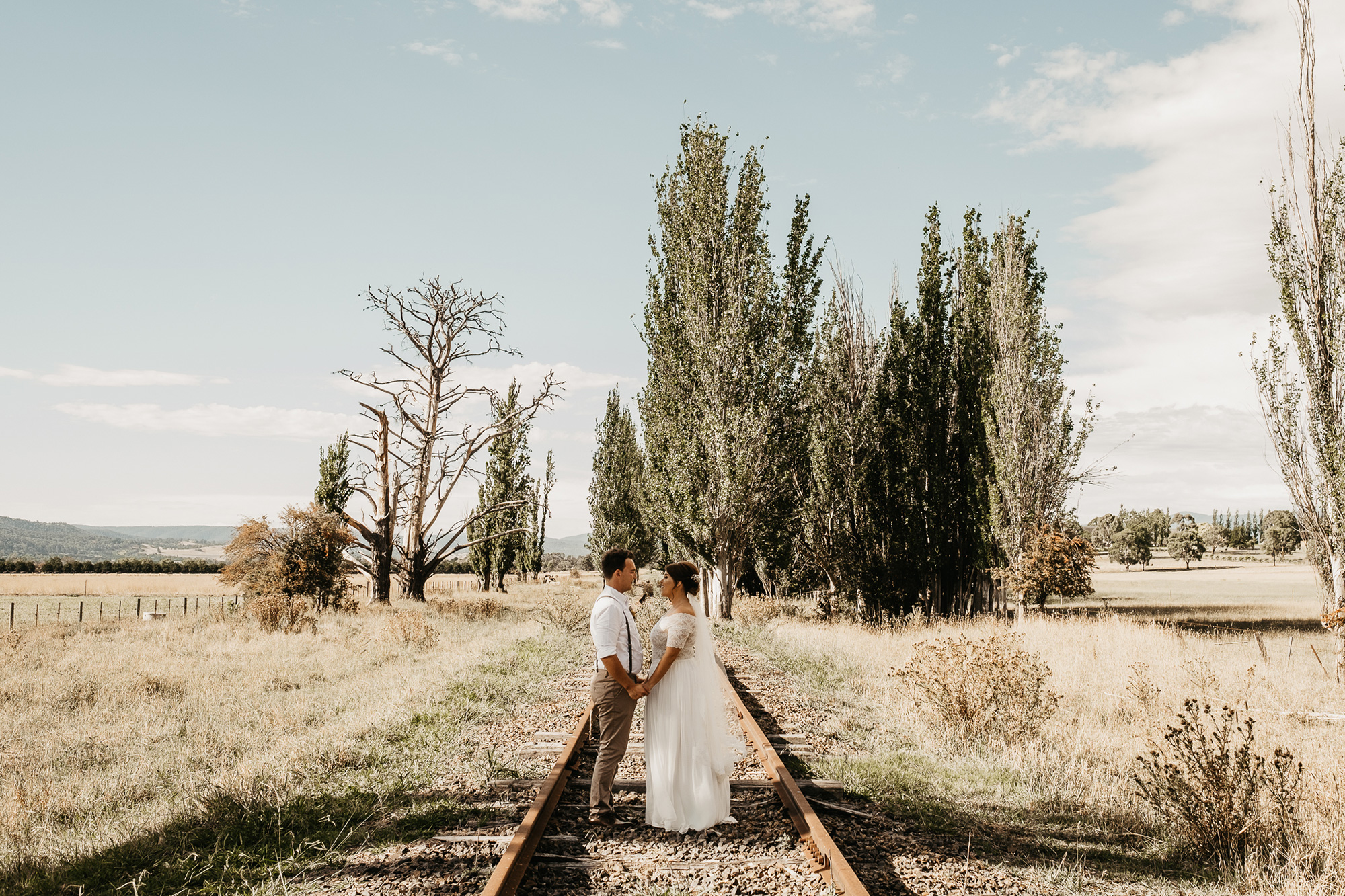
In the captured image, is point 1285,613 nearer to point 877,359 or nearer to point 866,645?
point 877,359

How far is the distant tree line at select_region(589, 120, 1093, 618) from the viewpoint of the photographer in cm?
2122

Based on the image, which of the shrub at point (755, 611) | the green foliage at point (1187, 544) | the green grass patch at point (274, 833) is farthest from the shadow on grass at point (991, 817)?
the green foliage at point (1187, 544)

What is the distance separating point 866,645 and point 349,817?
1146 centimetres

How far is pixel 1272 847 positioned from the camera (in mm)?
5125

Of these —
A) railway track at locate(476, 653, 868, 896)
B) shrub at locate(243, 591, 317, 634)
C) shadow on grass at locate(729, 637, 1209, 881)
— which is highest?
railway track at locate(476, 653, 868, 896)

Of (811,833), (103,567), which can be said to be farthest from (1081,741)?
(103,567)

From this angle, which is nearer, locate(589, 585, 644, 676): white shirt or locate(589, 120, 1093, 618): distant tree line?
locate(589, 585, 644, 676): white shirt

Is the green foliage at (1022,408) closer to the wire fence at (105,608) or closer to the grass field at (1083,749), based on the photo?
the grass field at (1083,749)

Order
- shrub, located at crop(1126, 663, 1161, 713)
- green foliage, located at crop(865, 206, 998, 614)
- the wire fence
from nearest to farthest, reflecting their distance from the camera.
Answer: shrub, located at crop(1126, 663, 1161, 713) < green foliage, located at crop(865, 206, 998, 614) < the wire fence

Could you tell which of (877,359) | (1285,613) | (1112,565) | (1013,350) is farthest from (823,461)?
(1112,565)

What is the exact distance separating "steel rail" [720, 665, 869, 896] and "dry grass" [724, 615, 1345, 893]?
67cm

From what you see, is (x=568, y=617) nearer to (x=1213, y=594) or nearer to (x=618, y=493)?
(x=618, y=493)

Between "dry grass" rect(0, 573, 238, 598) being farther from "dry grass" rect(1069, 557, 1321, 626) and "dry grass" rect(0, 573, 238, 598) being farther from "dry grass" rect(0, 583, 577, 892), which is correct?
"dry grass" rect(1069, 557, 1321, 626)

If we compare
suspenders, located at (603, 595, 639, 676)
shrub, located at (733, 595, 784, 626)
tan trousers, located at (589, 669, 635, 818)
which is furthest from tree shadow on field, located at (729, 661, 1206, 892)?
shrub, located at (733, 595, 784, 626)
